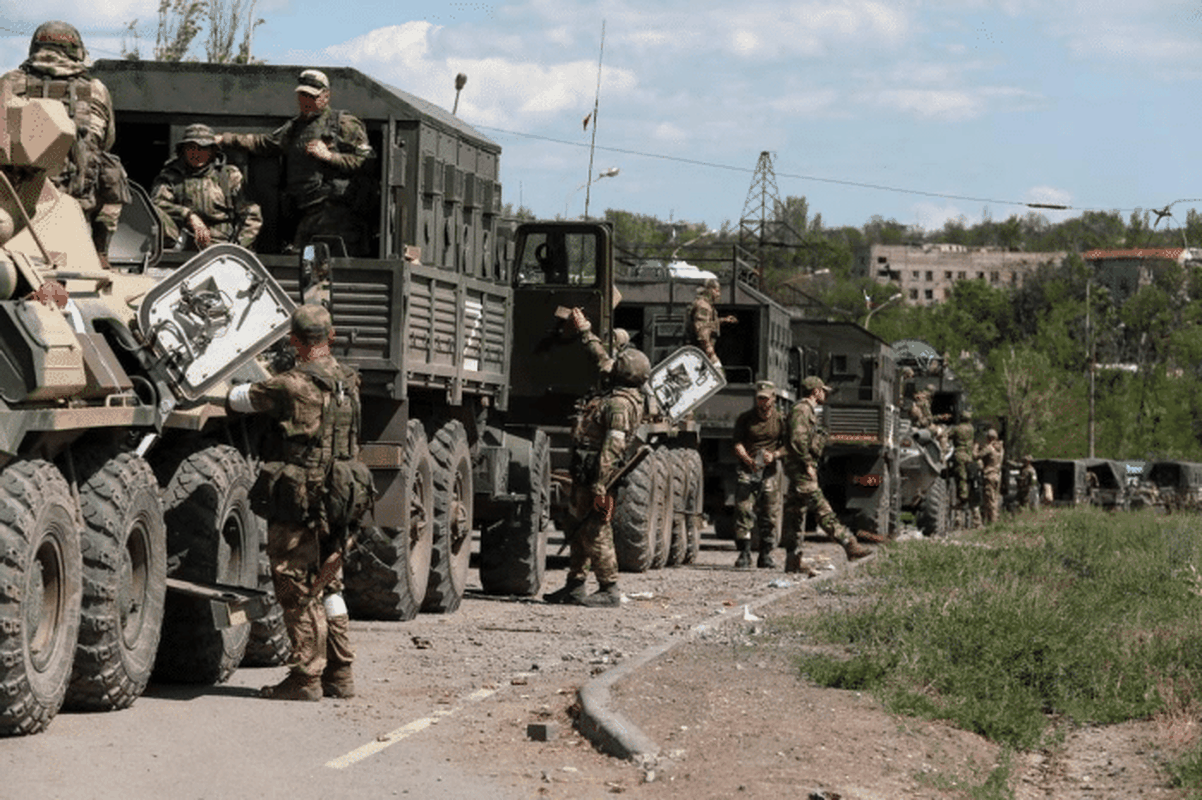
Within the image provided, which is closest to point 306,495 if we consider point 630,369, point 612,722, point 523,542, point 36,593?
point 36,593

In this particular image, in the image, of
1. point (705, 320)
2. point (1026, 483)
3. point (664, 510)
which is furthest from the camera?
point (1026, 483)

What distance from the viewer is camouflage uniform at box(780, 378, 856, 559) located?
869 inches

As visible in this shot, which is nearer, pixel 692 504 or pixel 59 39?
pixel 59 39

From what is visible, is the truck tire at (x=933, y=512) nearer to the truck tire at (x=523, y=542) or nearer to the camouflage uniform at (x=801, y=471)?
the camouflage uniform at (x=801, y=471)

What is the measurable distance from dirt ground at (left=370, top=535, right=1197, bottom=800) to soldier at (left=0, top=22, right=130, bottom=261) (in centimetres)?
330

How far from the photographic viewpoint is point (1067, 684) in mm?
12094

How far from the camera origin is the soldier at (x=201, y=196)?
560 inches

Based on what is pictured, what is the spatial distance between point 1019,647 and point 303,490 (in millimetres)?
4350

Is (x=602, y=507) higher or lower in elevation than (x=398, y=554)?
higher

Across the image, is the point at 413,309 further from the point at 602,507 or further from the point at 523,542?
the point at 523,542

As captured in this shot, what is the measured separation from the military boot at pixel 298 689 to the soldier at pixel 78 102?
2.47m

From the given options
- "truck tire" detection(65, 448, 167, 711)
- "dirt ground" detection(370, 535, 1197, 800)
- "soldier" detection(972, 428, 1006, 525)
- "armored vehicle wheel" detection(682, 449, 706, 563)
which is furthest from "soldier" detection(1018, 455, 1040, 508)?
"truck tire" detection(65, 448, 167, 711)

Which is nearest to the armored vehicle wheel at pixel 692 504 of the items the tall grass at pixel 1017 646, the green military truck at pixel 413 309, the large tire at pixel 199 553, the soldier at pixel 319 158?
the tall grass at pixel 1017 646

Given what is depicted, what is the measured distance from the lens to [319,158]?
1491 cm
